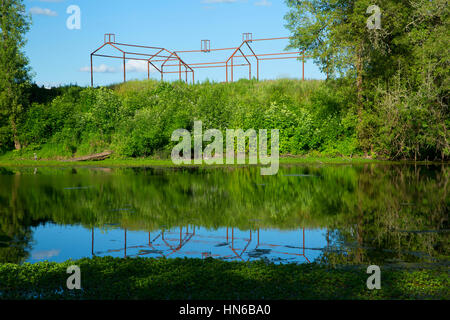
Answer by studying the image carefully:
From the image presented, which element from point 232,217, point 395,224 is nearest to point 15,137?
point 232,217

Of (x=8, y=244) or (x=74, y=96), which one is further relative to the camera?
(x=74, y=96)

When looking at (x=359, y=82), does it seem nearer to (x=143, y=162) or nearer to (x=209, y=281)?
(x=143, y=162)

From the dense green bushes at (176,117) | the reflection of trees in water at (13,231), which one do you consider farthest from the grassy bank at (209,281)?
the dense green bushes at (176,117)

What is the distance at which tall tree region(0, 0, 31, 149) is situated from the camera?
33.3 meters

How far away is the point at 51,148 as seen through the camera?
33.2m

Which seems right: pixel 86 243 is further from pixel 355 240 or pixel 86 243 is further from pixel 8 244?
pixel 355 240

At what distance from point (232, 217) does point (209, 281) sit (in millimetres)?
6063

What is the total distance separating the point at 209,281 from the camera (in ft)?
22.8

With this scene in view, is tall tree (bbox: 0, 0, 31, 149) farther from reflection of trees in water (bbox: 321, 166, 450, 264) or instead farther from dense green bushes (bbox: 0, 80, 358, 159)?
reflection of trees in water (bbox: 321, 166, 450, 264)

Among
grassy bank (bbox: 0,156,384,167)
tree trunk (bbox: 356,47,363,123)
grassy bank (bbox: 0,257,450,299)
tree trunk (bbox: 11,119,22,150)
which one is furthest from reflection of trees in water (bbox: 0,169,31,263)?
tree trunk (bbox: 356,47,363,123)

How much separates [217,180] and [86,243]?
10702mm
